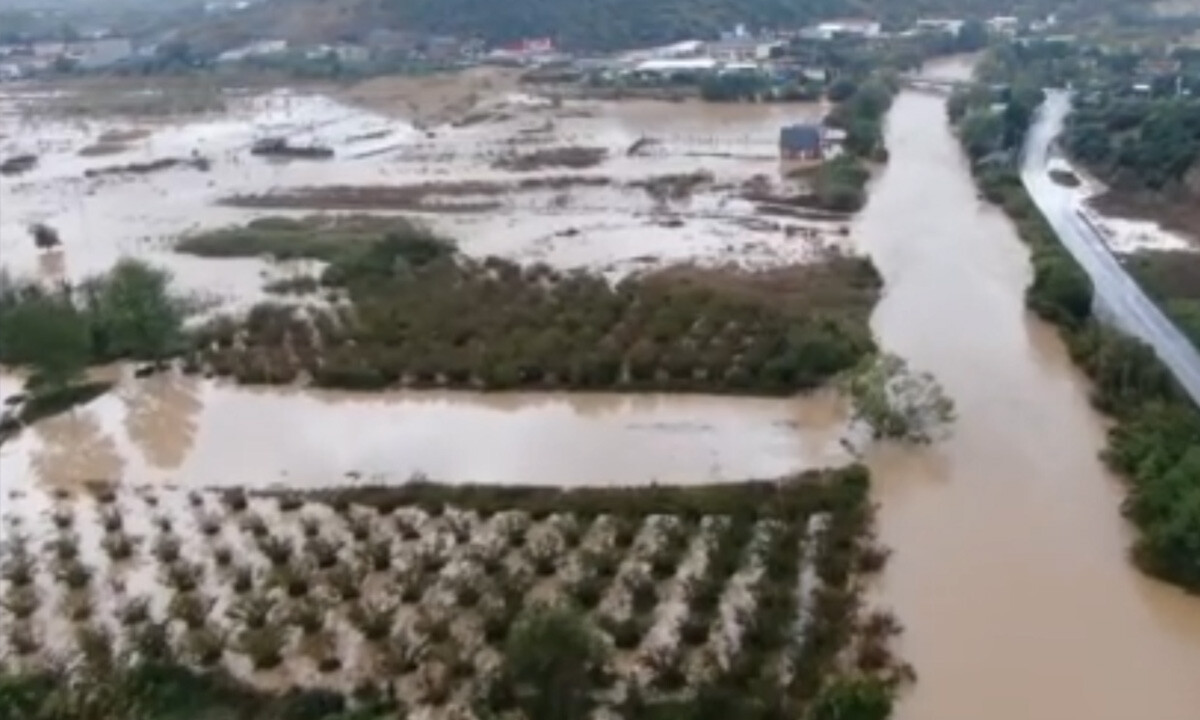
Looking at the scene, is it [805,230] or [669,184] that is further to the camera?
[669,184]

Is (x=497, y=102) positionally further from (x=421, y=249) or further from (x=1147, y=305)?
(x=1147, y=305)

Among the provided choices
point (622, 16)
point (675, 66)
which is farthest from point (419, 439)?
point (622, 16)

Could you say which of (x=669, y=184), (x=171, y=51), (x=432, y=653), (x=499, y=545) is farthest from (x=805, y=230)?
(x=171, y=51)

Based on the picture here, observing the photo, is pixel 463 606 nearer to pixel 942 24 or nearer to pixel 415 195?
pixel 415 195

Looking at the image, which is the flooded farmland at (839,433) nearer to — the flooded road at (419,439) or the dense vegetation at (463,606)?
the flooded road at (419,439)

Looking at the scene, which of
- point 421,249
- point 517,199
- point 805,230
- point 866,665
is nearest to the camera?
point 866,665

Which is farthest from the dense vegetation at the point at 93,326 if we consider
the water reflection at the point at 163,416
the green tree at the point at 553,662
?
the green tree at the point at 553,662

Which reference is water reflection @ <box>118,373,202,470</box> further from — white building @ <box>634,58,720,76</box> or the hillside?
the hillside

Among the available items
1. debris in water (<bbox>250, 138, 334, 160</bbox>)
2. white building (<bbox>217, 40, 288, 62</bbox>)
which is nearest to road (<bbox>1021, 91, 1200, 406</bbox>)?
debris in water (<bbox>250, 138, 334, 160</bbox>)
